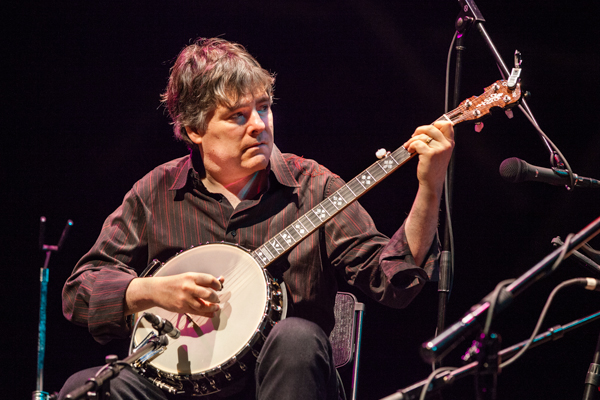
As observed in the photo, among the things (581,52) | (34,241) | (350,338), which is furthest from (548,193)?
(34,241)

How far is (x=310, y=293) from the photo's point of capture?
7.57 ft

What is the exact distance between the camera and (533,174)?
5.37ft

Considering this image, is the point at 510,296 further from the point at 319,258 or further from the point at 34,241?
the point at 34,241

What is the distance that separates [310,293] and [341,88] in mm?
1883

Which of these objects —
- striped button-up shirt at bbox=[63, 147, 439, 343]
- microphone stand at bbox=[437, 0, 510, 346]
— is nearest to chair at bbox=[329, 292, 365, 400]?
striped button-up shirt at bbox=[63, 147, 439, 343]

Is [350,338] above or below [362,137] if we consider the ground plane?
below

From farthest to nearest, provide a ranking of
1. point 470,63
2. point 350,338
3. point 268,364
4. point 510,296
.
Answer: point 470,63 → point 350,338 → point 268,364 → point 510,296

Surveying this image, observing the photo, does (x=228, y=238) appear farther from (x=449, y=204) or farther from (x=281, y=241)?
(x=449, y=204)

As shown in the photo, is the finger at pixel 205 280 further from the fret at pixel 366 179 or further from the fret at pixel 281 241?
the fret at pixel 366 179

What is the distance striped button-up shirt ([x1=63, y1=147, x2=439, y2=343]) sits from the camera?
2223 mm

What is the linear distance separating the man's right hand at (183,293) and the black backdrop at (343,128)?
178 cm

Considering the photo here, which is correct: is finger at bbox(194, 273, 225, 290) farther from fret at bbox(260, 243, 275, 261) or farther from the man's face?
the man's face

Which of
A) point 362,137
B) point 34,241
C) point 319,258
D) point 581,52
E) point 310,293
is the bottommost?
point 310,293

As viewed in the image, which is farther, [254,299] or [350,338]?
[350,338]
